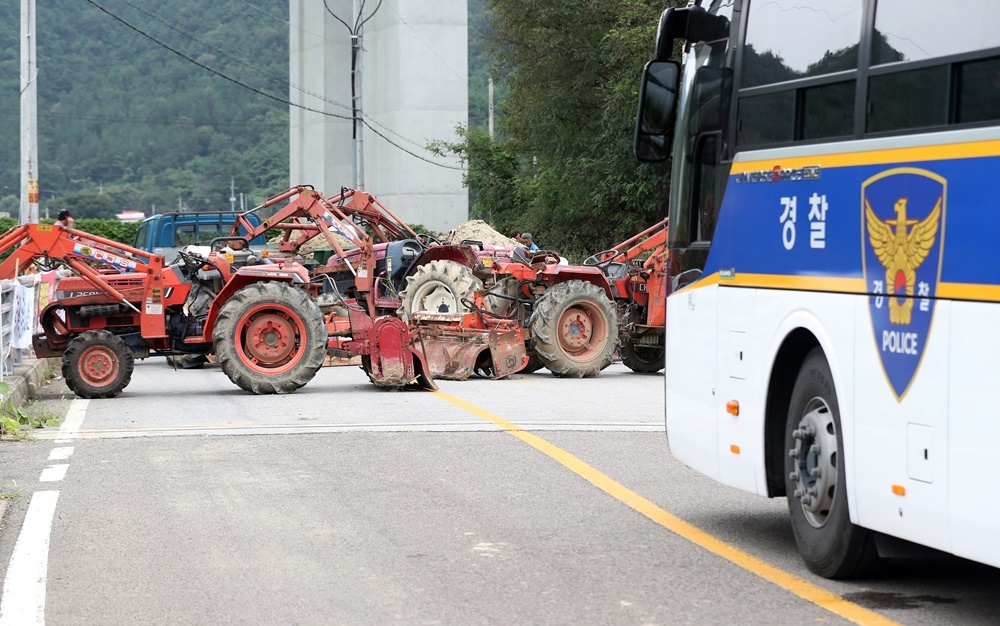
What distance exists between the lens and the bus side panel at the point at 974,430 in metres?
5.16

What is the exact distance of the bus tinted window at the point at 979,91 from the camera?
528 centimetres

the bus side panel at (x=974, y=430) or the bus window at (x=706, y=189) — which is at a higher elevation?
the bus window at (x=706, y=189)

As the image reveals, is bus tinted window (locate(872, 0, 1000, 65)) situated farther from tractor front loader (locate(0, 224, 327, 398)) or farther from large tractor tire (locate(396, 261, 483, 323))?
large tractor tire (locate(396, 261, 483, 323))

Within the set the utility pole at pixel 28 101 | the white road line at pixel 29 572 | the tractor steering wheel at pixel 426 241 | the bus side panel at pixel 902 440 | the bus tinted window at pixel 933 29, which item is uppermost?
the utility pole at pixel 28 101

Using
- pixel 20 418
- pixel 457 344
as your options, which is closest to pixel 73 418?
pixel 20 418

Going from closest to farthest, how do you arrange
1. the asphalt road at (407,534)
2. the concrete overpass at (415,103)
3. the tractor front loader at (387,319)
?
the asphalt road at (407,534) → the tractor front loader at (387,319) → the concrete overpass at (415,103)

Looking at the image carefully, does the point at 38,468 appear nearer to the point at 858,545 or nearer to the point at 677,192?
the point at 677,192

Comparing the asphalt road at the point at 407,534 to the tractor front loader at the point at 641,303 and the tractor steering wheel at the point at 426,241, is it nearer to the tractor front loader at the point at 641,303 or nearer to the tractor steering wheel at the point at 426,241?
the tractor front loader at the point at 641,303

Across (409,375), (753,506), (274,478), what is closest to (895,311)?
(753,506)

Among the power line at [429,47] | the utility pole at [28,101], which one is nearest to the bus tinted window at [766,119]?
the utility pole at [28,101]

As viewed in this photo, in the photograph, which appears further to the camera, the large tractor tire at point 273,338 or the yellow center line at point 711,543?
the large tractor tire at point 273,338

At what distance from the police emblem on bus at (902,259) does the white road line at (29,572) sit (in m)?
3.79

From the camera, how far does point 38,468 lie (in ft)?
34.9

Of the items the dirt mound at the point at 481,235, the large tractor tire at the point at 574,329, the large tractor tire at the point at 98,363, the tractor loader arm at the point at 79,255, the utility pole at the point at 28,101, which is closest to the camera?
the large tractor tire at the point at 98,363
